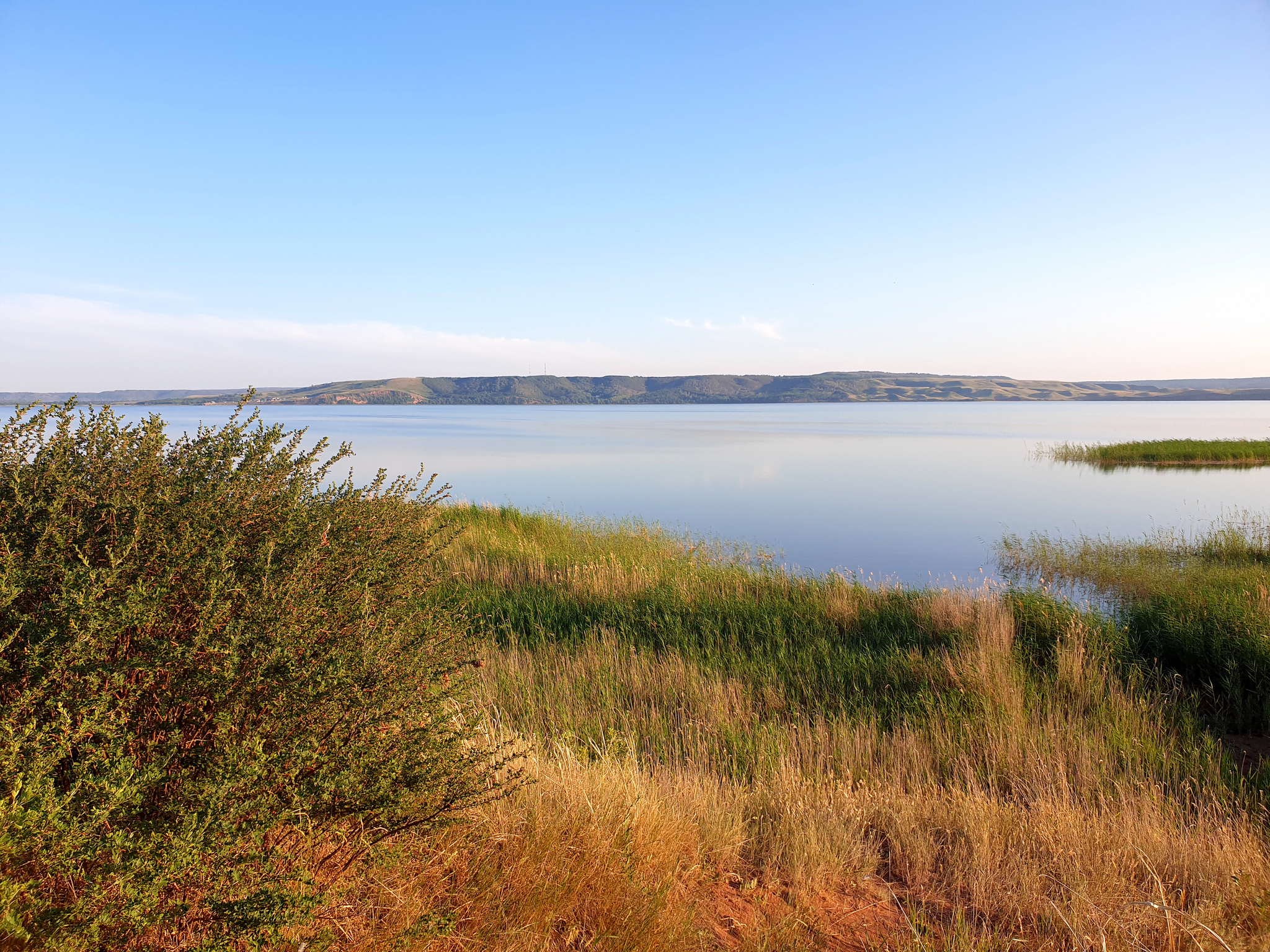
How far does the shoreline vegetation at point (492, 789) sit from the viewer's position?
228cm

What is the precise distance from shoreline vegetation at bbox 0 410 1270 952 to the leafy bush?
0.02 meters

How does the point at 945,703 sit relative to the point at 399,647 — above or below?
below

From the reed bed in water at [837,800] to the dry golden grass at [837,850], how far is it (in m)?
0.02

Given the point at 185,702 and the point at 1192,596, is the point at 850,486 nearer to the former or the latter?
the point at 1192,596

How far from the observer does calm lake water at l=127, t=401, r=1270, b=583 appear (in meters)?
20.0

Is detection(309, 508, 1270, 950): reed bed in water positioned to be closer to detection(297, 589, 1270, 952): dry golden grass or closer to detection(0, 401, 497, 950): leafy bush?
detection(297, 589, 1270, 952): dry golden grass

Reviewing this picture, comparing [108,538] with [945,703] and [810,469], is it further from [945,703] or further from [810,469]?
[810,469]

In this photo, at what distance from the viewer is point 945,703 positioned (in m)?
6.41

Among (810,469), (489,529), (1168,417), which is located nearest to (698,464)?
(810,469)

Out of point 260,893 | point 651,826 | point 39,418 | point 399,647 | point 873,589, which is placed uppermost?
point 39,418

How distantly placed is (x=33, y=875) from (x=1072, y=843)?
178 inches

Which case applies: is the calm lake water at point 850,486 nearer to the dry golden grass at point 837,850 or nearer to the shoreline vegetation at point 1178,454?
the shoreline vegetation at point 1178,454

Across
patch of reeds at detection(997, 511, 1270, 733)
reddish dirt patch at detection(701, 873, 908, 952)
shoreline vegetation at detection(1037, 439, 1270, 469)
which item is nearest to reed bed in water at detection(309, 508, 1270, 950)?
reddish dirt patch at detection(701, 873, 908, 952)

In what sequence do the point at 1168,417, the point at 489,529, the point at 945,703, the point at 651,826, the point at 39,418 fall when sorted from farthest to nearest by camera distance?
the point at 1168,417, the point at 489,529, the point at 945,703, the point at 651,826, the point at 39,418
